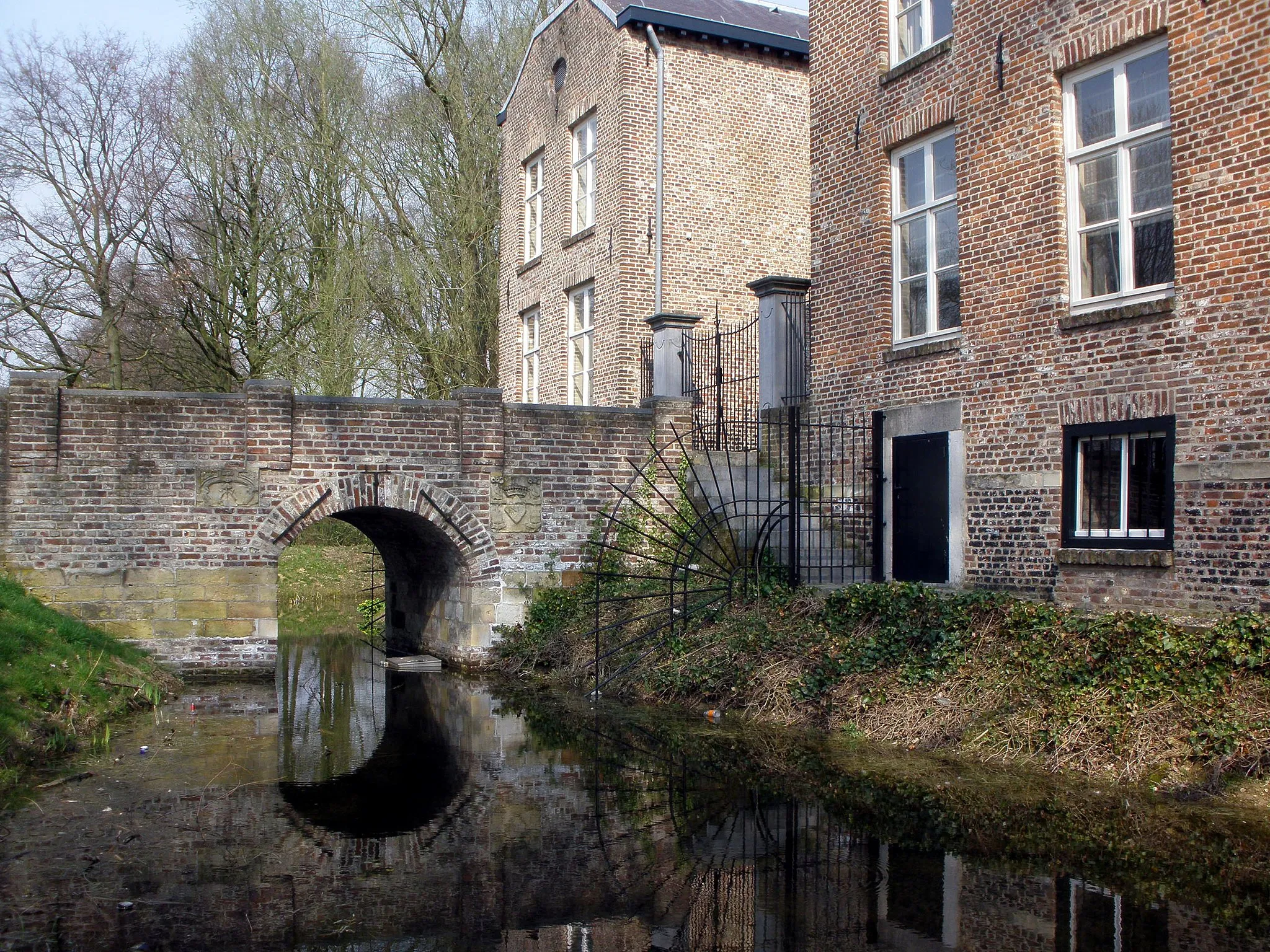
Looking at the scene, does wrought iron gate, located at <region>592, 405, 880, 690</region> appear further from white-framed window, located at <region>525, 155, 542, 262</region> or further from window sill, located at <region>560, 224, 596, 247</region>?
white-framed window, located at <region>525, 155, 542, 262</region>

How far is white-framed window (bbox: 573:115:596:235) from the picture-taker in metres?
21.7

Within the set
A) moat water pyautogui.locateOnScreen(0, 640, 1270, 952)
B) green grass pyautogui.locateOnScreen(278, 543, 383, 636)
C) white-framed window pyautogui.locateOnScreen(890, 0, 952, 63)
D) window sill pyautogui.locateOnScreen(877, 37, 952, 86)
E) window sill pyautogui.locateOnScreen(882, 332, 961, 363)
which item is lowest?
green grass pyautogui.locateOnScreen(278, 543, 383, 636)

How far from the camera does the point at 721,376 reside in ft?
57.7

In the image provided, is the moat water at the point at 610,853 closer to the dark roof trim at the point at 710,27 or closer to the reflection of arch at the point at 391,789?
the reflection of arch at the point at 391,789

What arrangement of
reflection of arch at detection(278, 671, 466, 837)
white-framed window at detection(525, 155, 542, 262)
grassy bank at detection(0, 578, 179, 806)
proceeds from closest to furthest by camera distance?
reflection of arch at detection(278, 671, 466, 837) → grassy bank at detection(0, 578, 179, 806) → white-framed window at detection(525, 155, 542, 262)

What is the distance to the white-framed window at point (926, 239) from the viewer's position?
12.8 metres

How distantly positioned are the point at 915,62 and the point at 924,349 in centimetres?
314

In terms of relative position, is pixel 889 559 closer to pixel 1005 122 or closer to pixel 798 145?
pixel 1005 122

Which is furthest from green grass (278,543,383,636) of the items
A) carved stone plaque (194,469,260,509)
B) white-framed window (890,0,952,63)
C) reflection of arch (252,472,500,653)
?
white-framed window (890,0,952,63)

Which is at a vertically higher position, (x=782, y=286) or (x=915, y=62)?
(x=915, y=62)

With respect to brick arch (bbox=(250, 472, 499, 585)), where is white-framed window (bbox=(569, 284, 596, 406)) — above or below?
above

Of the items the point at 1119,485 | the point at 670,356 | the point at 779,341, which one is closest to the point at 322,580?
the point at 670,356

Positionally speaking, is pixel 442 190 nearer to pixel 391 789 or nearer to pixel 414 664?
pixel 414 664

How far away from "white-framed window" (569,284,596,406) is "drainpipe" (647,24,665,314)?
1.77 metres
